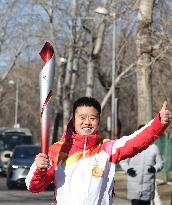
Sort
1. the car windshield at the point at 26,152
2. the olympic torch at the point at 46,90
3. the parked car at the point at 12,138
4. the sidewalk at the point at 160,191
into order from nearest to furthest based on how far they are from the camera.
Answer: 1. the olympic torch at the point at 46,90
2. the sidewalk at the point at 160,191
3. the car windshield at the point at 26,152
4. the parked car at the point at 12,138

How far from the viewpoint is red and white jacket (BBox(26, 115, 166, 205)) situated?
19.6 ft

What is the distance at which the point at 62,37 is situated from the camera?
146 feet

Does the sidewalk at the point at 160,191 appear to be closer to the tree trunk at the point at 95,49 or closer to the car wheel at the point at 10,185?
the car wheel at the point at 10,185

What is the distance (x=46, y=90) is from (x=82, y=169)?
642 mm

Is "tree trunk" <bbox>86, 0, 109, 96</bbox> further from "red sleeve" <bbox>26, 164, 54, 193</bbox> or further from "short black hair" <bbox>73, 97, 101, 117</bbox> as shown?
"red sleeve" <bbox>26, 164, 54, 193</bbox>

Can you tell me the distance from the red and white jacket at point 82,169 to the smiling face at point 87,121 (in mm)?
52

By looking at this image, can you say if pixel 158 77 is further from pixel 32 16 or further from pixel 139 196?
pixel 139 196

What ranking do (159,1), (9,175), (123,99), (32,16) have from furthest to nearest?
(123,99), (32,16), (9,175), (159,1)

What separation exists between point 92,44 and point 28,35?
354 cm

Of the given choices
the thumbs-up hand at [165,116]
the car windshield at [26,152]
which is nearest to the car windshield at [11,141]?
the car windshield at [26,152]

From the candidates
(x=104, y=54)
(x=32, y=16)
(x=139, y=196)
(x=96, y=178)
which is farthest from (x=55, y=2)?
(x=96, y=178)

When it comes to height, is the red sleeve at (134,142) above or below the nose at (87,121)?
below

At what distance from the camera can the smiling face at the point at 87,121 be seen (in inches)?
238

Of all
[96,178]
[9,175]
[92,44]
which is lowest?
[9,175]
